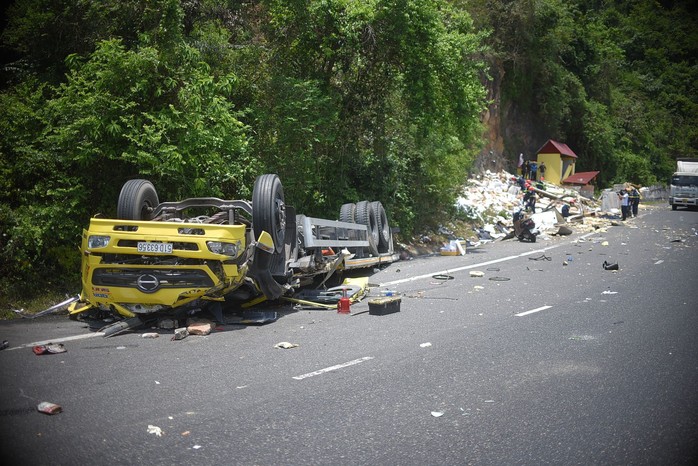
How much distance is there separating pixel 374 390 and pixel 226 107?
24.8 feet

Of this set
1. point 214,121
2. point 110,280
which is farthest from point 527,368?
point 214,121

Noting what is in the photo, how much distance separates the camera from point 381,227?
13523mm

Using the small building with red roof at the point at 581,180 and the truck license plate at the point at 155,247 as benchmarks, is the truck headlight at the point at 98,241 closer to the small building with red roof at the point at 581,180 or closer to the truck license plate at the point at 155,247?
the truck license plate at the point at 155,247

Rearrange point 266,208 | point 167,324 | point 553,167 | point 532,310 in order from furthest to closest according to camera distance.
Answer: point 553,167
point 532,310
point 266,208
point 167,324

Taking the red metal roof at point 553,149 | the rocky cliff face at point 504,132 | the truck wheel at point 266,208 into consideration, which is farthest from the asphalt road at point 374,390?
the red metal roof at point 553,149

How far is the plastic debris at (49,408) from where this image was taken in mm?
4465

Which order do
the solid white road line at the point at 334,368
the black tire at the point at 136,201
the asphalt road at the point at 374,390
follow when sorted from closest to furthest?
the asphalt road at the point at 374,390 → the solid white road line at the point at 334,368 → the black tire at the point at 136,201

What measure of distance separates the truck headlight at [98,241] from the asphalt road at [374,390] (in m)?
0.98

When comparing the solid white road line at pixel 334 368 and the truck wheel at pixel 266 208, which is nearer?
the solid white road line at pixel 334 368

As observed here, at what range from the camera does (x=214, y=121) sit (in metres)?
11.2

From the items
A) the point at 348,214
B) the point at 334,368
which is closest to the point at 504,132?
the point at 348,214

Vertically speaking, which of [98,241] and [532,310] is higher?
[98,241]

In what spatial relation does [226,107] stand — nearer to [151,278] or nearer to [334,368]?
[151,278]

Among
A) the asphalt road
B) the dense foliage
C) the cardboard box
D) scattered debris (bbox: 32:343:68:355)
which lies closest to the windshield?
the dense foliage
